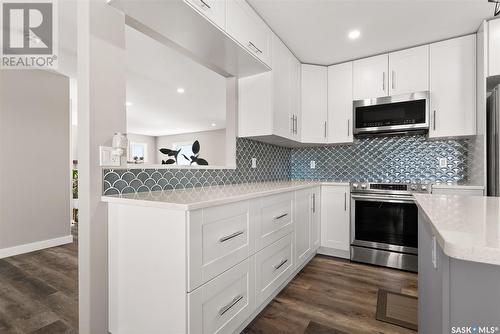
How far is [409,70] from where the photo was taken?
2.79 meters

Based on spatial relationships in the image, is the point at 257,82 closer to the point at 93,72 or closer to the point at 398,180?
the point at 93,72

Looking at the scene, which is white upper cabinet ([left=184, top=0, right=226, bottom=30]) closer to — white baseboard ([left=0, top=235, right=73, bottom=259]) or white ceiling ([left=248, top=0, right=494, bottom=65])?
white ceiling ([left=248, top=0, right=494, bottom=65])

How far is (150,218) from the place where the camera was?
1.24m

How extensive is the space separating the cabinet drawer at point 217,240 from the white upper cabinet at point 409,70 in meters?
2.44

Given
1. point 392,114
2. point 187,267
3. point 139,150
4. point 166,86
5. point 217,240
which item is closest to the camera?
point 187,267

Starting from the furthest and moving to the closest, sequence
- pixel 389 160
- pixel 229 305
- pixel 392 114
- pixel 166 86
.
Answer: pixel 166 86
pixel 389 160
pixel 392 114
pixel 229 305

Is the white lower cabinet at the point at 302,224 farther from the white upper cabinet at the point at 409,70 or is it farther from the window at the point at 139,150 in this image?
the window at the point at 139,150

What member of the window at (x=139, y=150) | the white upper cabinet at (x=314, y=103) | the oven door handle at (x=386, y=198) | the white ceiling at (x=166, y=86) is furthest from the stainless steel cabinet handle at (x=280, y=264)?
the window at (x=139, y=150)

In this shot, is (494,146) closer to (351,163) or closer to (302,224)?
(351,163)

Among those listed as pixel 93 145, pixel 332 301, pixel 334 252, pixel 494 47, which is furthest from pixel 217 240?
pixel 494 47

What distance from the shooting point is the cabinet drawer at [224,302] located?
119 centimetres

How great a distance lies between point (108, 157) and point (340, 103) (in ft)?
9.01

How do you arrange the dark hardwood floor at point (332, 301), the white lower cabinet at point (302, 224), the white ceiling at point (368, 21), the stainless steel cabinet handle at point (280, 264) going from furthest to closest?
the white lower cabinet at point (302, 224)
the white ceiling at point (368, 21)
the stainless steel cabinet handle at point (280, 264)
the dark hardwood floor at point (332, 301)

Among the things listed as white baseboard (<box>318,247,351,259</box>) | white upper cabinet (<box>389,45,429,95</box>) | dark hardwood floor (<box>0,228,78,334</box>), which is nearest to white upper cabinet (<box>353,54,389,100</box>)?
white upper cabinet (<box>389,45,429,95</box>)
